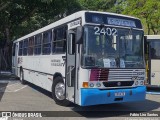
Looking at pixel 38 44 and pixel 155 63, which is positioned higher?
pixel 38 44

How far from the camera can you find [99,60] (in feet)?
28.1

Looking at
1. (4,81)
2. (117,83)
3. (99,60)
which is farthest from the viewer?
(4,81)

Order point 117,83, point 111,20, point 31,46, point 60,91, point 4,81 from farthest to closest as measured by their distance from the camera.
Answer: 1. point 4,81
2. point 31,46
3. point 60,91
4. point 111,20
5. point 117,83

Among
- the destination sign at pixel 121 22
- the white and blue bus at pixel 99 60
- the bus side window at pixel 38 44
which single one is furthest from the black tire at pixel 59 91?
the bus side window at pixel 38 44

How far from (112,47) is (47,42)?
12.2ft

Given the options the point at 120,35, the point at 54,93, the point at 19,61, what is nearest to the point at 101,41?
the point at 120,35

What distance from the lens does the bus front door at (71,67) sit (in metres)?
8.91

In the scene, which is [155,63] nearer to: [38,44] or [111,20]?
[38,44]

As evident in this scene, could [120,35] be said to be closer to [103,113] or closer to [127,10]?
[103,113]

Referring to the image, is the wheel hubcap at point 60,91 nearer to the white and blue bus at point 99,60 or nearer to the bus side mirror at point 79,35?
the white and blue bus at point 99,60

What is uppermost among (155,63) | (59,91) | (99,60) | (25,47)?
(25,47)

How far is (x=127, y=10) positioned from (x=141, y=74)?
897 inches

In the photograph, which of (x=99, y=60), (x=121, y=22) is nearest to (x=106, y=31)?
(x=121, y=22)

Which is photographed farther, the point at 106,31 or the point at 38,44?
the point at 38,44
